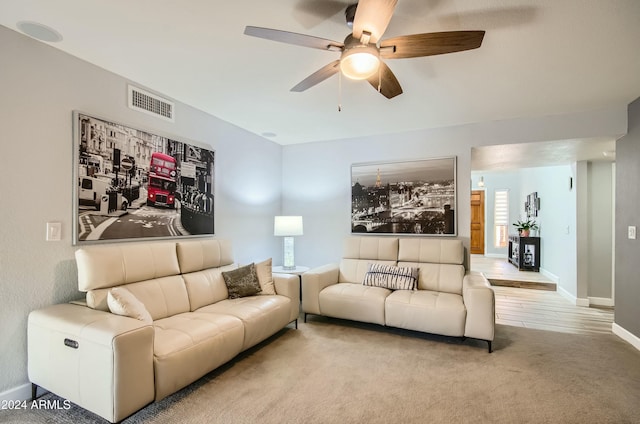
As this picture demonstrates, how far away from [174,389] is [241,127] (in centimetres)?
306

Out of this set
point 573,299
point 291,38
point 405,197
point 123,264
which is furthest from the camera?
point 573,299

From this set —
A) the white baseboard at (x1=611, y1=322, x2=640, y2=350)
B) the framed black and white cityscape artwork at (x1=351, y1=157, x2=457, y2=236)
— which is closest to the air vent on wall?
the framed black and white cityscape artwork at (x1=351, y1=157, x2=457, y2=236)

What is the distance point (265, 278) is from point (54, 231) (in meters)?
1.80

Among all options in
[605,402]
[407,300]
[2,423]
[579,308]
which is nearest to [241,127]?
[407,300]

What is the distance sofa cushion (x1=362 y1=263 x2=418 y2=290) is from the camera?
140 inches

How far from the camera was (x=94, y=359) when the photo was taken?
5.74 feet

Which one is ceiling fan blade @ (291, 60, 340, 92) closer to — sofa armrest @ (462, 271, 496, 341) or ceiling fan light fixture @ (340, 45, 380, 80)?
ceiling fan light fixture @ (340, 45, 380, 80)

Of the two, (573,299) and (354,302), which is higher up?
(354,302)

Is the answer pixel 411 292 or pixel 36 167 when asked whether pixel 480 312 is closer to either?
pixel 411 292

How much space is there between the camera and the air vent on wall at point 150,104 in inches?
109

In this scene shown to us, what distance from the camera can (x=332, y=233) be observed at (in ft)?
15.4

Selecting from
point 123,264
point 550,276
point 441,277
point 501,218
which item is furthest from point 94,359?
point 501,218

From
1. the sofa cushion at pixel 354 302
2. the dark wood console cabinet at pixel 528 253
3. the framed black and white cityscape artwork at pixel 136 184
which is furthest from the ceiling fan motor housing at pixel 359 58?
the dark wood console cabinet at pixel 528 253

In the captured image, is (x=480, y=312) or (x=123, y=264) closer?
(x=123, y=264)
